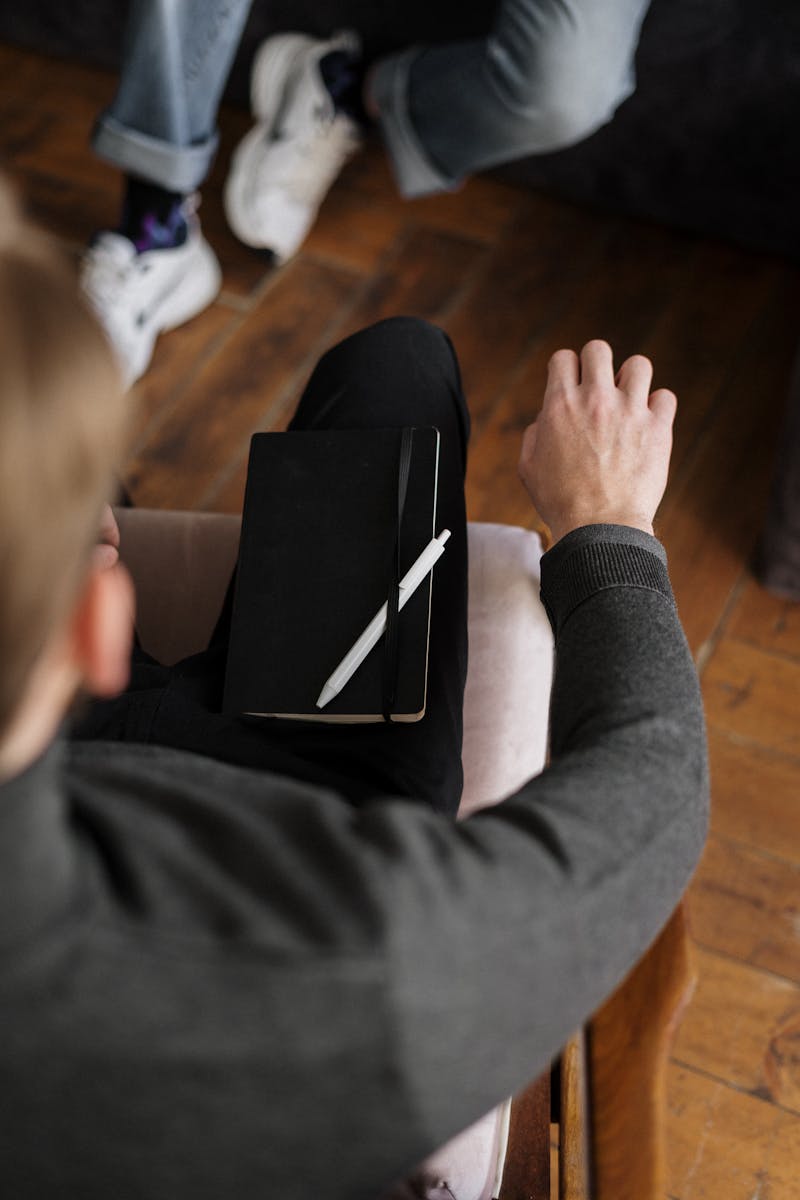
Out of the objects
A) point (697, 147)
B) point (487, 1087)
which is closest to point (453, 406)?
point (487, 1087)

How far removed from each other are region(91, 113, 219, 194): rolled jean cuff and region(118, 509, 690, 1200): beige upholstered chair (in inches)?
29.1

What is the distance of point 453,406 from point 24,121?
1.38m

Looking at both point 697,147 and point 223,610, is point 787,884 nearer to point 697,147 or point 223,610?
point 223,610

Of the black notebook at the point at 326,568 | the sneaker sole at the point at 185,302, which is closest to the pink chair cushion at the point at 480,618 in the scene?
the black notebook at the point at 326,568

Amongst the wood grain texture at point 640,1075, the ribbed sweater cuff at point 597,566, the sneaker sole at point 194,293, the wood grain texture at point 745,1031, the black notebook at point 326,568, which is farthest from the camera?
the sneaker sole at point 194,293

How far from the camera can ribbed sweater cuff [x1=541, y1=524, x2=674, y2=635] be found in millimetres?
668

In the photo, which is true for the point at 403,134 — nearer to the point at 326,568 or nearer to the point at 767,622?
the point at 767,622

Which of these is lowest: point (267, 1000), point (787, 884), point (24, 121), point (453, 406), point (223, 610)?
point (787, 884)

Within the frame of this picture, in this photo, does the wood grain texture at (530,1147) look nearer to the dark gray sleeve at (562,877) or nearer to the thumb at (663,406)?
the dark gray sleeve at (562,877)

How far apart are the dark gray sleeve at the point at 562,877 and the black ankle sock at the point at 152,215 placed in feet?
3.80

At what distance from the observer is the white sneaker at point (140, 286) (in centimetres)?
154

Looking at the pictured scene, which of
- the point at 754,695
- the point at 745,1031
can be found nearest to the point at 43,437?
the point at 745,1031

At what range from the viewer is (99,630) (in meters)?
0.42

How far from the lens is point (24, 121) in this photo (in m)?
1.95
